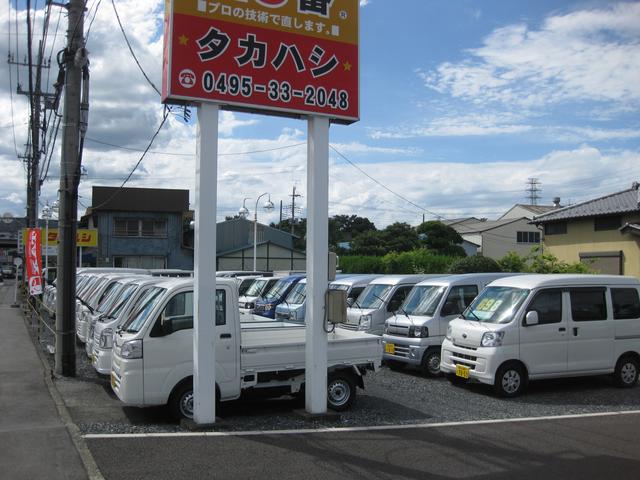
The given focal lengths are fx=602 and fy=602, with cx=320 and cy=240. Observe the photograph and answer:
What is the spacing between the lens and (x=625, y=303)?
35.0ft

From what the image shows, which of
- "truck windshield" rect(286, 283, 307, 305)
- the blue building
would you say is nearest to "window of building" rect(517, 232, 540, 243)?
the blue building

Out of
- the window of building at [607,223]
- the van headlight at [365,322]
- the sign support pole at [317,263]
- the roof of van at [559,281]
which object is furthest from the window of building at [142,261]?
the sign support pole at [317,263]

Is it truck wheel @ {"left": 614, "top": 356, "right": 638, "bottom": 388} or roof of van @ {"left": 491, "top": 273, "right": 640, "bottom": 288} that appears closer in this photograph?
roof of van @ {"left": 491, "top": 273, "right": 640, "bottom": 288}

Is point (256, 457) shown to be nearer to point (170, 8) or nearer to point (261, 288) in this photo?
point (170, 8)

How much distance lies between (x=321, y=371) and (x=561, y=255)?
74.1ft

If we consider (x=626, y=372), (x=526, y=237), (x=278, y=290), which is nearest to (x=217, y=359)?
(x=626, y=372)

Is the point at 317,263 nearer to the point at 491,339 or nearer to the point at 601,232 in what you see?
the point at 491,339

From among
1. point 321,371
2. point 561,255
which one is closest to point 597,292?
point 321,371

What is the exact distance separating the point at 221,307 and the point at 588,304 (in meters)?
6.36

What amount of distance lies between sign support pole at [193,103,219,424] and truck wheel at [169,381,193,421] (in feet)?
1.53

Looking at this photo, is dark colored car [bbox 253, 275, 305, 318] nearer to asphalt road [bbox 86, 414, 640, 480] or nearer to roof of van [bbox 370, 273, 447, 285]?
roof of van [bbox 370, 273, 447, 285]

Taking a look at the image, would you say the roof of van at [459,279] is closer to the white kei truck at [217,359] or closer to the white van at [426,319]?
the white van at [426,319]

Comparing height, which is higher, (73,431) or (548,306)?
(548,306)

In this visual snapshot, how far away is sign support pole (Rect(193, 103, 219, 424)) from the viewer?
23.1ft
